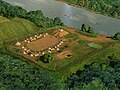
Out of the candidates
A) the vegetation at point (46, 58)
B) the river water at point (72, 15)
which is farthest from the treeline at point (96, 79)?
the river water at point (72, 15)

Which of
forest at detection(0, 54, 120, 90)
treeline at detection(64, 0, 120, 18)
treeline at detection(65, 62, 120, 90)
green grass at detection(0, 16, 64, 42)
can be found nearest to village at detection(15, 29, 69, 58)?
green grass at detection(0, 16, 64, 42)

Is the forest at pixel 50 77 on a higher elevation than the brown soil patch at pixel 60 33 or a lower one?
higher

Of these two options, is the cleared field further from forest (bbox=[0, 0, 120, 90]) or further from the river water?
the river water

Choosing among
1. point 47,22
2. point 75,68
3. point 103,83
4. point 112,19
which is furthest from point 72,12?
point 103,83

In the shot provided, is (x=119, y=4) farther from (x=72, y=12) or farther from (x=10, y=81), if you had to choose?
(x=10, y=81)

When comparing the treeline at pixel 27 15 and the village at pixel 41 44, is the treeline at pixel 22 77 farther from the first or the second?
the treeline at pixel 27 15

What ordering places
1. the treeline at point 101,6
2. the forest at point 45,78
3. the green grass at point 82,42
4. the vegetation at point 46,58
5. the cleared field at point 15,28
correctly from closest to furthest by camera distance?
1. the forest at point 45,78
2. the vegetation at point 46,58
3. the green grass at point 82,42
4. the cleared field at point 15,28
5. the treeline at point 101,6
